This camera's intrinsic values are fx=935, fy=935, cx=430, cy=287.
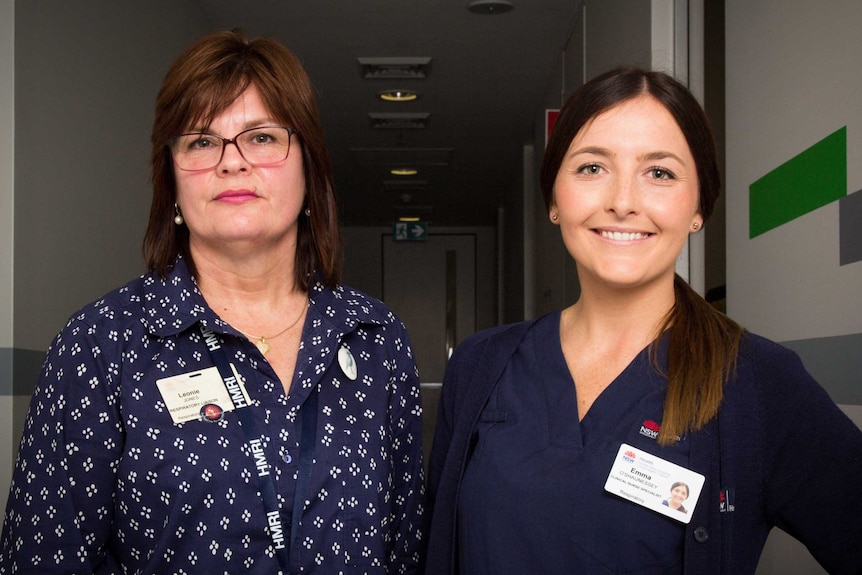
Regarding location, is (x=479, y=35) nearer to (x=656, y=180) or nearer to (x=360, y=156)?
(x=360, y=156)

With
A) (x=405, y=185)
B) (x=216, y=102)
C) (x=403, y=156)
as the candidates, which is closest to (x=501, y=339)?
(x=216, y=102)

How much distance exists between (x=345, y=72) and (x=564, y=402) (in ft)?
18.5

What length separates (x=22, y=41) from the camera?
3158mm

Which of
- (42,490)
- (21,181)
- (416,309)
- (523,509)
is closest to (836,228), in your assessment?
(523,509)

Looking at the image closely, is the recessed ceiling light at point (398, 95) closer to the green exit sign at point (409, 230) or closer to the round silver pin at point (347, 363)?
the round silver pin at point (347, 363)

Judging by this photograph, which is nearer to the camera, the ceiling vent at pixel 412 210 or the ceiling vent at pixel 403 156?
the ceiling vent at pixel 403 156

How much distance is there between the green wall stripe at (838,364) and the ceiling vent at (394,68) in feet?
15.8

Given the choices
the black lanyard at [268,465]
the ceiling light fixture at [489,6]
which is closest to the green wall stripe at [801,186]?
the black lanyard at [268,465]

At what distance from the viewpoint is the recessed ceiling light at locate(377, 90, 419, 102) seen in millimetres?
7535

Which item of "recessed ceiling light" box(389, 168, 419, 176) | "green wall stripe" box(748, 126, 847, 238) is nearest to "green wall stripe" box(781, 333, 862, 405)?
"green wall stripe" box(748, 126, 847, 238)

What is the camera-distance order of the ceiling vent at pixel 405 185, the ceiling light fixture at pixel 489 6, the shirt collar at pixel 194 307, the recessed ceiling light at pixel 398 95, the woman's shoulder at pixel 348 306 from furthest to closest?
the ceiling vent at pixel 405 185, the recessed ceiling light at pixel 398 95, the ceiling light fixture at pixel 489 6, the woman's shoulder at pixel 348 306, the shirt collar at pixel 194 307

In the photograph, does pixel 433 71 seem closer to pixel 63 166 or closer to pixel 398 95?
pixel 398 95

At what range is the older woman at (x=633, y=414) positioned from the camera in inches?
60.5

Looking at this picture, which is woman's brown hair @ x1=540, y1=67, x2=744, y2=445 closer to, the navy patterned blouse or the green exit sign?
the navy patterned blouse
